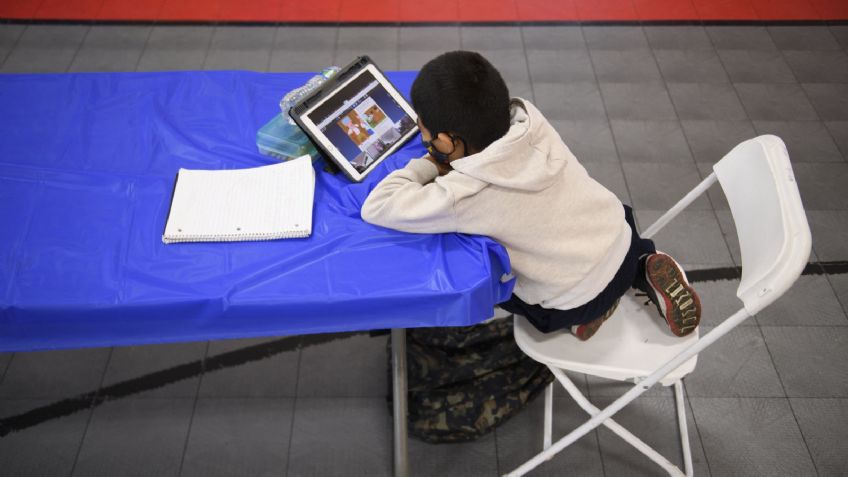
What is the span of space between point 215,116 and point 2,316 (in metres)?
0.73

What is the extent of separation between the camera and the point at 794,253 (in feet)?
4.25

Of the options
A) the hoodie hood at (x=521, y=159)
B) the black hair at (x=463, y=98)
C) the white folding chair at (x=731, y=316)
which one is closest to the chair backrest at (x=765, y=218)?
the white folding chair at (x=731, y=316)

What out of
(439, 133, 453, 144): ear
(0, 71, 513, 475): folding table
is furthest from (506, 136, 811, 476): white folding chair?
(439, 133, 453, 144): ear

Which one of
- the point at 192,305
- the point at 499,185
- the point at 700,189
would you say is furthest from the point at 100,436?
the point at 700,189

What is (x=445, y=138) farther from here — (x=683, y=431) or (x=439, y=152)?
(x=683, y=431)

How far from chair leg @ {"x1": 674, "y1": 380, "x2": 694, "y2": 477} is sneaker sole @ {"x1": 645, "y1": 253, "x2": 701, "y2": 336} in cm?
49

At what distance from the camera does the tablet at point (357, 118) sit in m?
1.61

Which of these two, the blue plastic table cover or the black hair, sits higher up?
the black hair

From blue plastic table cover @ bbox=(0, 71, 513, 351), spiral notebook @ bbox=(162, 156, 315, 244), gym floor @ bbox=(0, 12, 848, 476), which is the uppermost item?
spiral notebook @ bbox=(162, 156, 315, 244)

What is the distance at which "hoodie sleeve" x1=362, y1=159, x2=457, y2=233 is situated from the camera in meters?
1.43

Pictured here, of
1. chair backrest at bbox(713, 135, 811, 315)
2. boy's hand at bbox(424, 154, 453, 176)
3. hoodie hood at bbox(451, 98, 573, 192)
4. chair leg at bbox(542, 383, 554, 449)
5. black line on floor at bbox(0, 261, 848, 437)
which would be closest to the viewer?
chair backrest at bbox(713, 135, 811, 315)

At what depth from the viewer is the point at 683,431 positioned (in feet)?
6.57

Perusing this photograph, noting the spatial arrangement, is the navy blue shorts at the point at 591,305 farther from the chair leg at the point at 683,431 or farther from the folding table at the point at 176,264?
the chair leg at the point at 683,431

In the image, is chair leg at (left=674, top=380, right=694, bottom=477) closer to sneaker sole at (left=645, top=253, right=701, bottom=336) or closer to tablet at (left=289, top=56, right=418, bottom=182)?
sneaker sole at (left=645, top=253, right=701, bottom=336)
